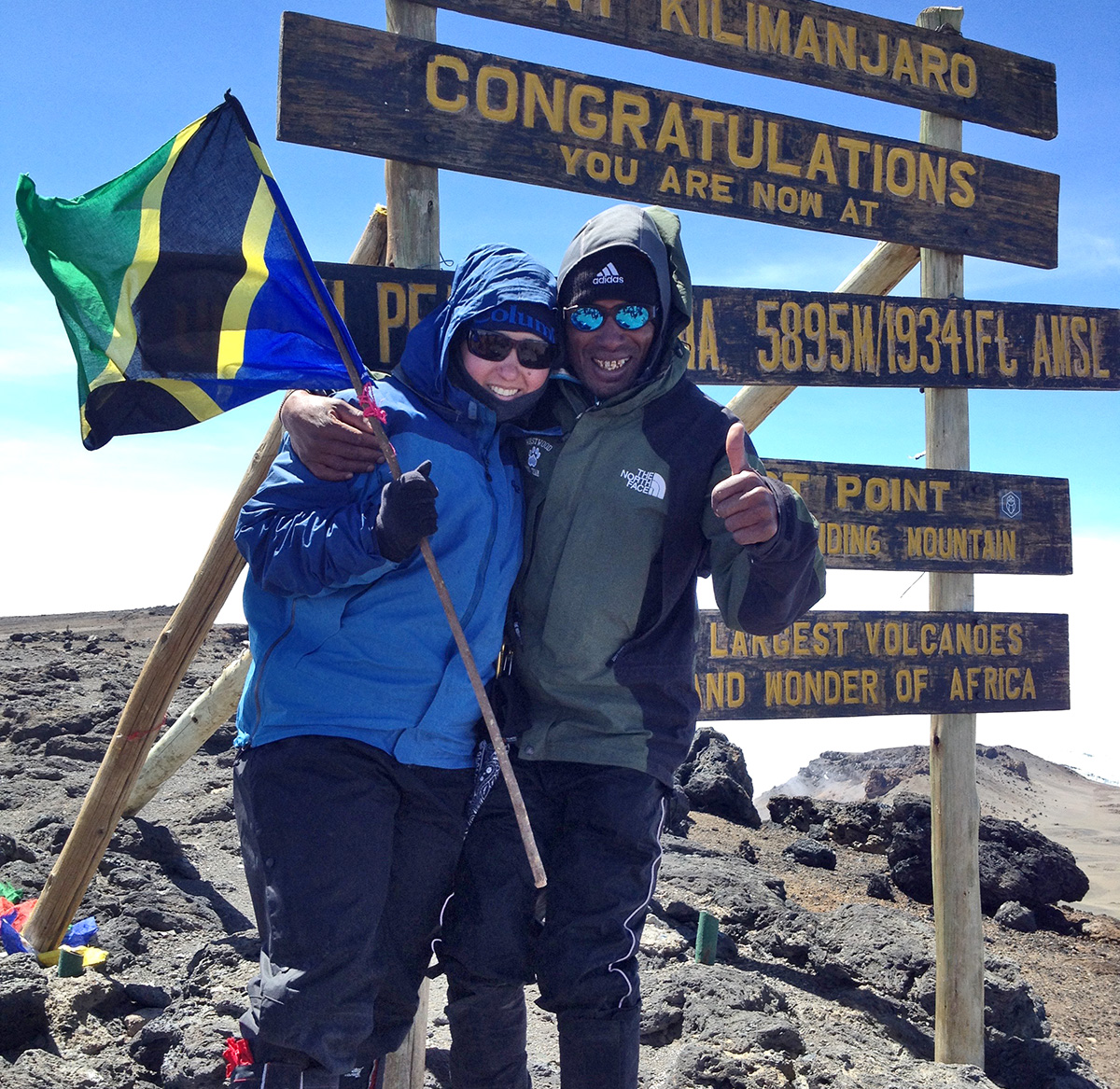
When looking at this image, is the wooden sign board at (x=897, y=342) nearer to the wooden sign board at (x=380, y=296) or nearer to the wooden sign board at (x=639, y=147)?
the wooden sign board at (x=639, y=147)

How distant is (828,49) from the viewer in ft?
14.0

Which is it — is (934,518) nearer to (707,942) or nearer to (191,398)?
(707,942)

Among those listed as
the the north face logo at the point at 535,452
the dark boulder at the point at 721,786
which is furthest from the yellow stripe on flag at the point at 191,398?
the dark boulder at the point at 721,786

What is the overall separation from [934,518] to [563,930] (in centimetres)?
290

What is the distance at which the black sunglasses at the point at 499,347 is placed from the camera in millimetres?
2504

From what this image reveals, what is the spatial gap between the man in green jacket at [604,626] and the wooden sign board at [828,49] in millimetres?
1412

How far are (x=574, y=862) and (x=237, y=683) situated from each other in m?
2.28

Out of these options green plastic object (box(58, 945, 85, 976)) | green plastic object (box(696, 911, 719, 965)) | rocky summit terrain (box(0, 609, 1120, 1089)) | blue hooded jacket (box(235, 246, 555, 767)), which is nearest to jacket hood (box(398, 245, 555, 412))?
blue hooded jacket (box(235, 246, 555, 767))

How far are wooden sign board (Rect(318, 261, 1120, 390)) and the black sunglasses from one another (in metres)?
0.99

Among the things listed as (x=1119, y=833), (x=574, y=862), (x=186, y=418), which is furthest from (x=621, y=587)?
(x=1119, y=833)

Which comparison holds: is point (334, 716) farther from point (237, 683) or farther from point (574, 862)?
point (237, 683)

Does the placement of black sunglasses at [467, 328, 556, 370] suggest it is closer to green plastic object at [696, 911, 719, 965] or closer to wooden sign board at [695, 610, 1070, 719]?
wooden sign board at [695, 610, 1070, 719]

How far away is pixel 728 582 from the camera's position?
2594 mm

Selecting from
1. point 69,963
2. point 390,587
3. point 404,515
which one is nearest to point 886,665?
point 390,587
